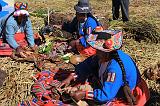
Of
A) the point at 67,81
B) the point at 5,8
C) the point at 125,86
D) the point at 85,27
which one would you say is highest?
the point at 5,8

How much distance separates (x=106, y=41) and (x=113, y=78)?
386mm

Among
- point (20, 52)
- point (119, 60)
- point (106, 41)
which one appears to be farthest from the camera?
point (20, 52)

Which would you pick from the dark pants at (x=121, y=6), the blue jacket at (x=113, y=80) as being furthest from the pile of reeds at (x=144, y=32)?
the blue jacket at (x=113, y=80)

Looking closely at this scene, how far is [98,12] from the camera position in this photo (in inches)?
372

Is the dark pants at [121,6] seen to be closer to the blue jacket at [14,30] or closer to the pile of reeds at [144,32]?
the pile of reeds at [144,32]

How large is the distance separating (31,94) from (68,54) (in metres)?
1.30

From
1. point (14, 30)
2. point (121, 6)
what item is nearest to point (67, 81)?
point (14, 30)

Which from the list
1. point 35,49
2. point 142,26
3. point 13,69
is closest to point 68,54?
point 35,49

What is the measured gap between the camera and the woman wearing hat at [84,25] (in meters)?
5.85

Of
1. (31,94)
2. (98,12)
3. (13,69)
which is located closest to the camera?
(31,94)

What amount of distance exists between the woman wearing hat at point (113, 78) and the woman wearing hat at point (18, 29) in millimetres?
1984

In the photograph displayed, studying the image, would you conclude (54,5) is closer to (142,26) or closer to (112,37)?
(142,26)

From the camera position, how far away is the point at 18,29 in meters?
6.02

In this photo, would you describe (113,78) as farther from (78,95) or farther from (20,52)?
(20,52)
